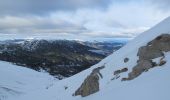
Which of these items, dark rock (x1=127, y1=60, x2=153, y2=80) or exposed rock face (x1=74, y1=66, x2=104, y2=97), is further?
exposed rock face (x1=74, y1=66, x2=104, y2=97)

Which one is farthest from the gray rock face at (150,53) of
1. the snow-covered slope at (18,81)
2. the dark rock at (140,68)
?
the snow-covered slope at (18,81)

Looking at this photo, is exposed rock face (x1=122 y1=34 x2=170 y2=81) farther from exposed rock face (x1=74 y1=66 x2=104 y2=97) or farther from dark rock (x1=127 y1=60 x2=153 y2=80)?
exposed rock face (x1=74 y1=66 x2=104 y2=97)

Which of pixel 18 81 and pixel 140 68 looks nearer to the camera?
pixel 140 68

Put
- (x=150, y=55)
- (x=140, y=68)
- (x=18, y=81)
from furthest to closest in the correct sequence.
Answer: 1. (x=18, y=81)
2. (x=150, y=55)
3. (x=140, y=68)

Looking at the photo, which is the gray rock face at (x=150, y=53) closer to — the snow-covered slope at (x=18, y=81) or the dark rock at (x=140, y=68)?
the dark rock at (x=140, y=68)

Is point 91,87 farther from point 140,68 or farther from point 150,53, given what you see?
point 150,53

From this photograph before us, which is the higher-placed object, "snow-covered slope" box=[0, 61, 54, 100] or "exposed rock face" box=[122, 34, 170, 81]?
"exposed rock face" box=[122, 34, 170, 81]

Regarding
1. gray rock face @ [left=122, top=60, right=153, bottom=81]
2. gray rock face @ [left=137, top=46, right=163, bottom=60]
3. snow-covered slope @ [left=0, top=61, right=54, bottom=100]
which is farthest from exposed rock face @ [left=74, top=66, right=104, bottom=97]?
snow-covered slope @ [left=0, top=61, right=54, bottom=100]

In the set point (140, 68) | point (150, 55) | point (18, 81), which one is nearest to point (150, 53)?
point (150, 55)

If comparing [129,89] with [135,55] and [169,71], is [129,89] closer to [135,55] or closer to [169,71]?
[169,71]

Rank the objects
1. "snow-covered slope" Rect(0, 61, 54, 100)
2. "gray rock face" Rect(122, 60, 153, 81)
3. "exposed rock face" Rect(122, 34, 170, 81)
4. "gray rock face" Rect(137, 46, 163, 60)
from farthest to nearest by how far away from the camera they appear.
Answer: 1. "snow-covered slope" Rect(0, 61, 54, 100)
2. "gray rock face" Rect(137, 46, 163, 60)
3. "exposed rock face" Rect(122, 34, 170, 81)
4. "gray rock face" Rect(122, 60, 153, 81)
